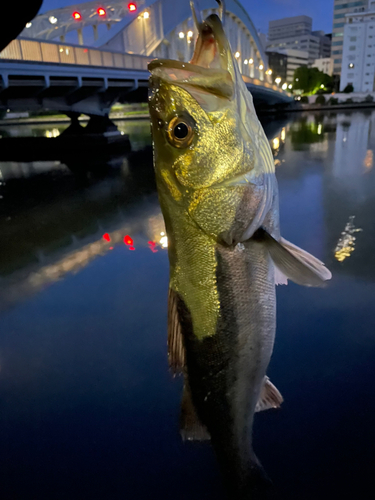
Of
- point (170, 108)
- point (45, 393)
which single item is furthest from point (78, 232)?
point (170, 108)

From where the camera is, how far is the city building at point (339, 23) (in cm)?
9225

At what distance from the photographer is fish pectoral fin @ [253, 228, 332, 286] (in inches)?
64.9

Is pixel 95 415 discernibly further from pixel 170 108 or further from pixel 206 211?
pixel 170 108

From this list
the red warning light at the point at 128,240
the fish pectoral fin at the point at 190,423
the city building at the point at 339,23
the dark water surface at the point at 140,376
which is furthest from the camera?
the city building at the point at 339,23

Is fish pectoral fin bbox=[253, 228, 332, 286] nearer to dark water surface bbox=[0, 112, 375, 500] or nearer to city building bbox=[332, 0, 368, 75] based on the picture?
dark water surface bbox=[0, 112, 375, 500]

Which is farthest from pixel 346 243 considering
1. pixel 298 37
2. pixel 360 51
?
pixel 298 37

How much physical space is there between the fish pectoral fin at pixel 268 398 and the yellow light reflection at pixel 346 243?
4.13 meters

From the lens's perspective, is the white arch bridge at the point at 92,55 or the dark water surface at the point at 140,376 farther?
the white arch bridge at the point at 92,55

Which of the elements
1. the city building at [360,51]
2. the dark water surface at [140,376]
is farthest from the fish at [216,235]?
the city building at [360,51]

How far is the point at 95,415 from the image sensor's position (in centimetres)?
314

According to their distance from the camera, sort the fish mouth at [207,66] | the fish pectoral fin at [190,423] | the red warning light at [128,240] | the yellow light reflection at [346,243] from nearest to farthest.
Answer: the fish mouth at [207,66] < the fish pectoral fin at [190,423] < the yellow light reflection at [346,243] < the red warning light at [128,240]

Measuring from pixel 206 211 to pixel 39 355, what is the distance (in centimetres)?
327

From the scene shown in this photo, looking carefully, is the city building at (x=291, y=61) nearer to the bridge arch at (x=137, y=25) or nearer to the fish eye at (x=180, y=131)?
the bridge arch at (x=137, y=25)

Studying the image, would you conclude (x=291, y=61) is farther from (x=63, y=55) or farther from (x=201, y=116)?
(x=201, y=116)
